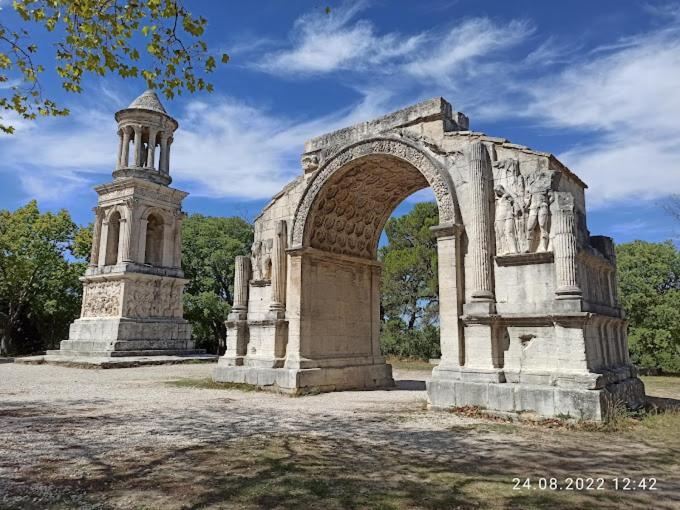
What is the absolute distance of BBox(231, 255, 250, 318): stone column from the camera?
13195mm

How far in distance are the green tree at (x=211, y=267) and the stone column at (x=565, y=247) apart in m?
24.5

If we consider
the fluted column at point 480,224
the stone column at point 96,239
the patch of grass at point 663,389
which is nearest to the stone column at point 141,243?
the stone column at point 96,239

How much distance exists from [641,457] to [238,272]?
32.8ft

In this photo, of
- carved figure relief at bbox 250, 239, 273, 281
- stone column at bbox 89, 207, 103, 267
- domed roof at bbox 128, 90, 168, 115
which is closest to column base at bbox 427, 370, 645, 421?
carved figure relief at bbox 250, 239, 273, 281

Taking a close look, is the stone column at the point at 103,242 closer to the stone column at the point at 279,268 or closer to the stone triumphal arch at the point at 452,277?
the stone triumphal arch at the point at 452,277

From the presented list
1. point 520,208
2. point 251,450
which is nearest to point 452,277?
point 520,208

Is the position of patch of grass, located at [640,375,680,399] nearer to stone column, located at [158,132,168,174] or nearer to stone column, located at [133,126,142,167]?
stone column, located at [158,132,168,174]

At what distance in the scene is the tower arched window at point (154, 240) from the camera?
23703 mm

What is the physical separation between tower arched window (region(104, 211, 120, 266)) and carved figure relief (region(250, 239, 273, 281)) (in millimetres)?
12349

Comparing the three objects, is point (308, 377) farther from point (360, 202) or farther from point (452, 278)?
point (360, 202)

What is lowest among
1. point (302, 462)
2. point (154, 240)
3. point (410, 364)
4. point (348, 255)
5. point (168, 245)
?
point (302, 462)

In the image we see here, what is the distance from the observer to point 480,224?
9.25 metres

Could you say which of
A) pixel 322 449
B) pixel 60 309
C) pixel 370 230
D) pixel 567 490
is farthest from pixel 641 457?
pixel 60 309

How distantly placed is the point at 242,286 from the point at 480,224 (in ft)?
22.1
